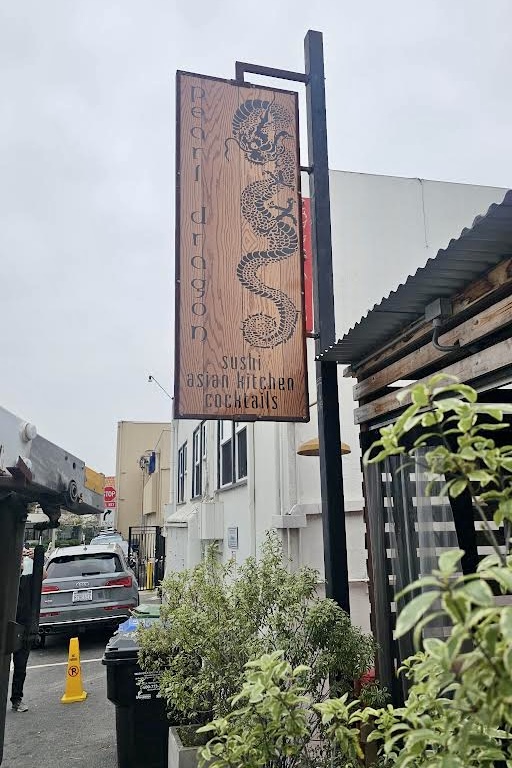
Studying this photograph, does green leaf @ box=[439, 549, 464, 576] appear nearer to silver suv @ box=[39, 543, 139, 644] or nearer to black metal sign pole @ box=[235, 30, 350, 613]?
black metal sign pole @ box=[235, 30, 350, 613]

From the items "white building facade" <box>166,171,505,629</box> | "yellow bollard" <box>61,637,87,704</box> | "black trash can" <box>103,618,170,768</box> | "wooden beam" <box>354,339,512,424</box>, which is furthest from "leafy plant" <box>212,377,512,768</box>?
"yellow bollard" <box>61,637,87,704</box>

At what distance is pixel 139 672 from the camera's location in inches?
197

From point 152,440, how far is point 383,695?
40.7 m

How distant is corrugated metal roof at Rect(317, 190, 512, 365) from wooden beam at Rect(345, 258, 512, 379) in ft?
0.11

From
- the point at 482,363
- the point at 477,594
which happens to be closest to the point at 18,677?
the point at 482,363

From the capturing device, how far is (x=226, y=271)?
4574 millimetres

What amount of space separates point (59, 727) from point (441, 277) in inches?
254

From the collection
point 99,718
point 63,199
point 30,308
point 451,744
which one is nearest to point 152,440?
point 30,308

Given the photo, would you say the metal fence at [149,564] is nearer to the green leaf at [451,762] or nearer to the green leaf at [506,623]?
the green leaf at [451,762]

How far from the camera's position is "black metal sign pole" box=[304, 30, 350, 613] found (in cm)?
410

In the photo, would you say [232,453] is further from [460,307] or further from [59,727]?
[460,307]

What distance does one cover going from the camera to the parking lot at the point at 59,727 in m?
5.70

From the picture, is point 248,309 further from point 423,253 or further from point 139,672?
point 423,253

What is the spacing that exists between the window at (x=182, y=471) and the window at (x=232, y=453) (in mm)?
6470
